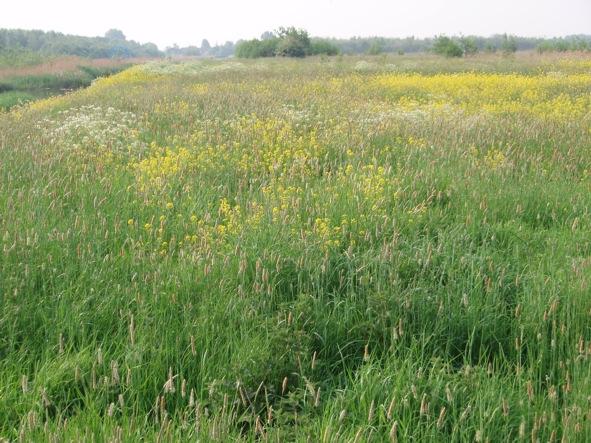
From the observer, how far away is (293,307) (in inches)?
121

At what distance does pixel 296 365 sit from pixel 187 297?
779 mm

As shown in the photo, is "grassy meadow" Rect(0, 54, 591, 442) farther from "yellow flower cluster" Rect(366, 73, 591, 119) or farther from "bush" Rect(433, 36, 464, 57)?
"bush" Rect(433, 36, 464, 57)

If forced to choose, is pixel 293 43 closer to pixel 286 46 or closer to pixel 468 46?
pixel 286 46

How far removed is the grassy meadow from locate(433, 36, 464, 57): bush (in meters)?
31.7

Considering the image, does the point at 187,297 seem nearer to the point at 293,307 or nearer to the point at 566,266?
the point at 293,307

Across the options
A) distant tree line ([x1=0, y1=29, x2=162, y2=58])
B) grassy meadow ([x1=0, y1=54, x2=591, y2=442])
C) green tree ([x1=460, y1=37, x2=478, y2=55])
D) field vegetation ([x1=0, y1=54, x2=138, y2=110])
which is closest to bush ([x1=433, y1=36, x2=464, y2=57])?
green tree ([x1=460, y1=37, x2=478, y2=55])

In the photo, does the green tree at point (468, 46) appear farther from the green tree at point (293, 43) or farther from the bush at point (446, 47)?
the green tree at point (293, 43)

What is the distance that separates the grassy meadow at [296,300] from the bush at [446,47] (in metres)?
31.7

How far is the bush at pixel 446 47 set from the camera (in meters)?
36.1

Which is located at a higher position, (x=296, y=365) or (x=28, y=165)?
(x=28, y=165)

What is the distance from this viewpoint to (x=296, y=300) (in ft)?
10.9

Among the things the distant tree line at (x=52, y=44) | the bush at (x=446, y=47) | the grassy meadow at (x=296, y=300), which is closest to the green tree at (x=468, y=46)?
the bush at (x=446, y=47)

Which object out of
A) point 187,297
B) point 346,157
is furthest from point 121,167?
point 187,297

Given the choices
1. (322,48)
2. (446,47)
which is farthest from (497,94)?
(322,48)
